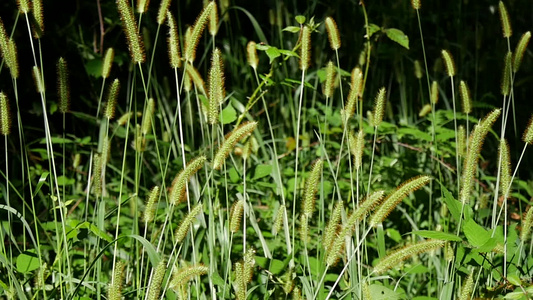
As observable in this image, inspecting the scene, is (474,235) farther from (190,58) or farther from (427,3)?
(427,3)

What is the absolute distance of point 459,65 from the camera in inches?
171

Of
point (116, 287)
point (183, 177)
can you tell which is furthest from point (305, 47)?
point (116, 287)

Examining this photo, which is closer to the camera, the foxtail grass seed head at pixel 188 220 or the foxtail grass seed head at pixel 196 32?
the foxtail grass seed head at pixel 188 220

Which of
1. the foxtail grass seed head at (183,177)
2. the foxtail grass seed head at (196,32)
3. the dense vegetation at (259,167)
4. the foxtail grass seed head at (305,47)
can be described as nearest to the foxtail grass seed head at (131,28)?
the dense vegetation at (259,167)

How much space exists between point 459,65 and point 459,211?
268 centimetres

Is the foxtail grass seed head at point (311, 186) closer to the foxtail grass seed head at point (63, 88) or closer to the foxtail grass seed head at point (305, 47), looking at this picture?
the foxtail grass seed head at point (305, 47)

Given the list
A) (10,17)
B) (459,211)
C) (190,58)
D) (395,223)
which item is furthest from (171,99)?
(459,211)

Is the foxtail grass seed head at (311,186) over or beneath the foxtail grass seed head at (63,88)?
beneath

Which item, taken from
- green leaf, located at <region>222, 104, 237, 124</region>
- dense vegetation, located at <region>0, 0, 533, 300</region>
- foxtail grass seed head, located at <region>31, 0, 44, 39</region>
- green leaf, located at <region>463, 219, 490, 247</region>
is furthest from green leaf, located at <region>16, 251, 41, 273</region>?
green leaf, located at <region>463, 219, 490, 247</region>

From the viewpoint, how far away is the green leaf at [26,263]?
1.92 m

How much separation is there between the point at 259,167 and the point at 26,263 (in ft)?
2.56

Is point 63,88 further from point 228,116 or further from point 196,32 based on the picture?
point 228,116

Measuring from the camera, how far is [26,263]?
1.93m

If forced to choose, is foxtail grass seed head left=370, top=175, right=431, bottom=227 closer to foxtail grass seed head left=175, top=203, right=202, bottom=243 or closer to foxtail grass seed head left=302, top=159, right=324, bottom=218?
foxtail grass seed head left=302, top=159, right=324, bottom=218
